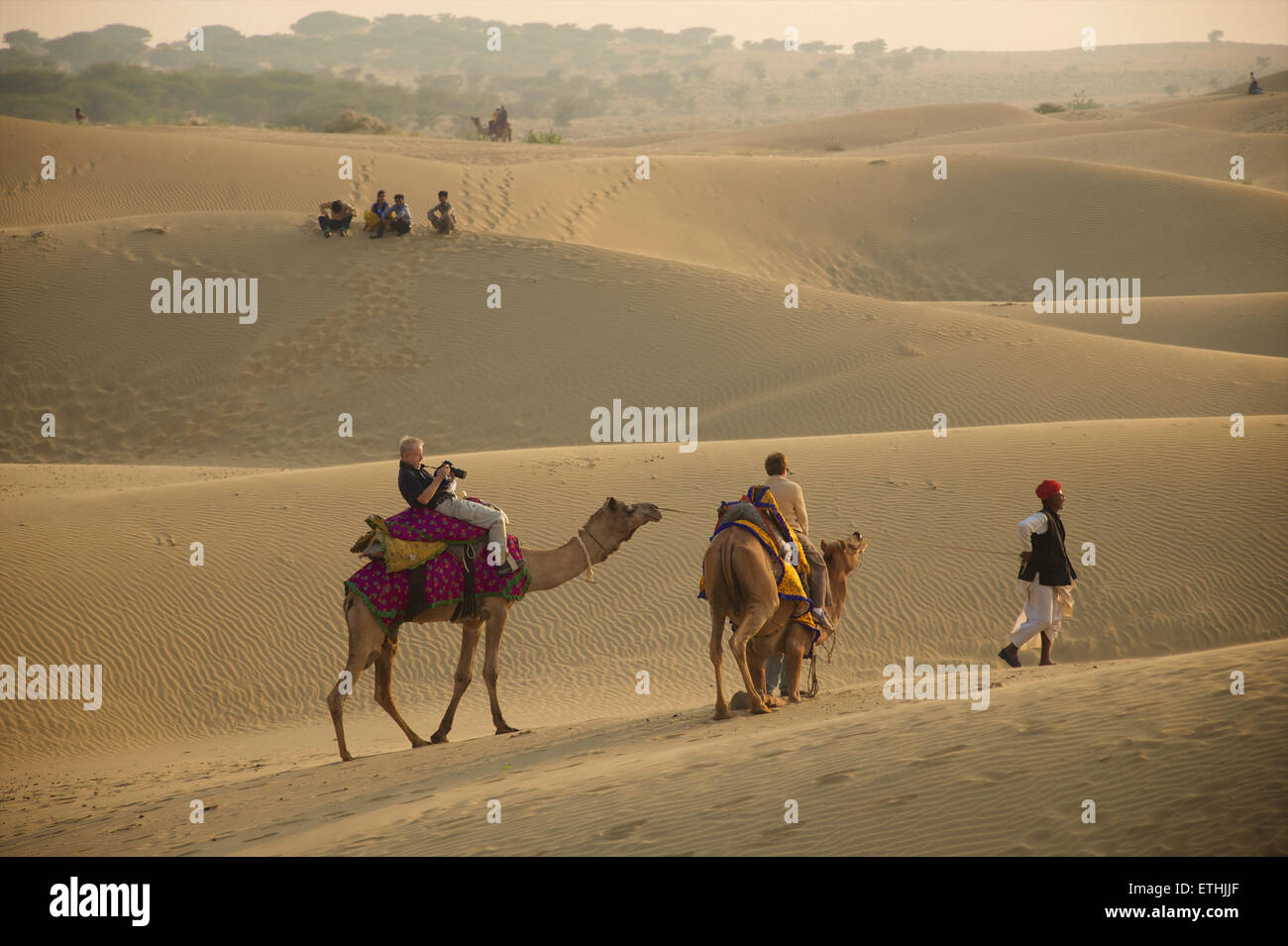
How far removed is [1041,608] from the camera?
10297 mm

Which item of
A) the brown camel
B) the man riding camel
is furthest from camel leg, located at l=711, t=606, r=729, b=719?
the man riding camel

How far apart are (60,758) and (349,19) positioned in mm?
211930

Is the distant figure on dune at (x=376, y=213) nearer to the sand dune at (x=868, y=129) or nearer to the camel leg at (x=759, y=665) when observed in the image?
the camel leg at (x=759, y=665)

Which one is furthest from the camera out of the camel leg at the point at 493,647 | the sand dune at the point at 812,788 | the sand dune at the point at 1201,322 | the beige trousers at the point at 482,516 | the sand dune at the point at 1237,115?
the sand dune at the point at 1237,115

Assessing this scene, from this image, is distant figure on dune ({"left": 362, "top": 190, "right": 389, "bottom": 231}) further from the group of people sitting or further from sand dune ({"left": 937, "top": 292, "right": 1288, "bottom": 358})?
sand dune ({"left": 937, "top": 292, "right": 1288, "bottom": 358})

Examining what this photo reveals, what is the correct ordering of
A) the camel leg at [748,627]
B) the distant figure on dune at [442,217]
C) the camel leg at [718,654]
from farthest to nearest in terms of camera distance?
the distant figure on dune at [442,217], the camel leg at [718,654], the camel leg at [748,627]

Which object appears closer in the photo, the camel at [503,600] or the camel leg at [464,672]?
the camel at [503,600]

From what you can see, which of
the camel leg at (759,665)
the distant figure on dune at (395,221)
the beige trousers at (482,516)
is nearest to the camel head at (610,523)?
the beige trousers at (482,516)

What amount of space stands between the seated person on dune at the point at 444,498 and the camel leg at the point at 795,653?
7.99ft

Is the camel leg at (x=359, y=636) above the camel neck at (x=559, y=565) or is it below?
below

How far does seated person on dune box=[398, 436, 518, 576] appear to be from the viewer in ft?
29.8

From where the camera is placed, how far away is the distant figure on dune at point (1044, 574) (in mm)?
10086

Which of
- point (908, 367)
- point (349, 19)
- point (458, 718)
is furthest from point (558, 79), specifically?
point (458, 718)

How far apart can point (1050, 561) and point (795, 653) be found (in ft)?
8.76
